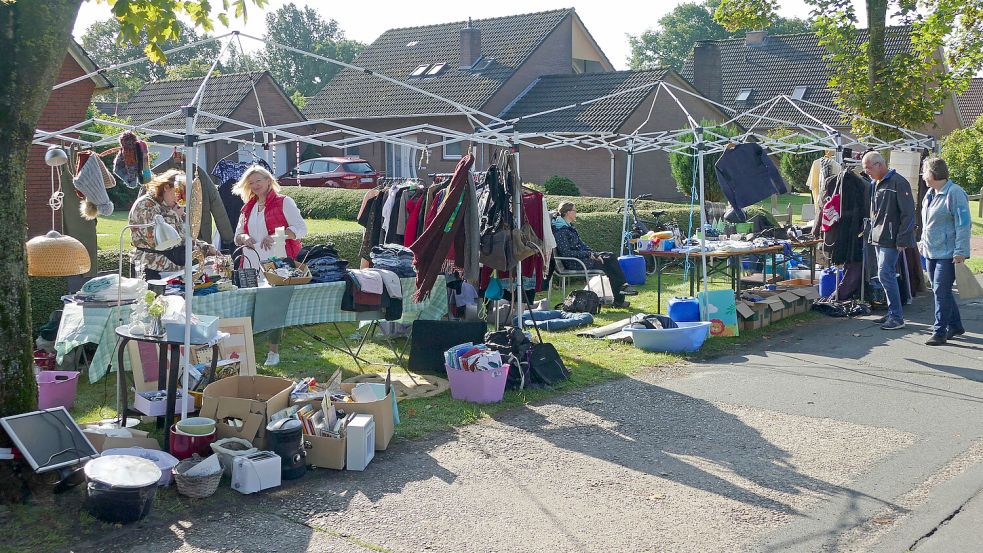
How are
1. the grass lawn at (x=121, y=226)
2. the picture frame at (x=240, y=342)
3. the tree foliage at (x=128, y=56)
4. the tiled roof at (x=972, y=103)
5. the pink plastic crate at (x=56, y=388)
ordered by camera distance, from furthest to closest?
1. the tree foliage at (x=128, y=56)
2. the tiled roof at (x=972, y=103)
3. the grass lawn at (x=121, y=226)
4. the picture frame at (x=240, y=342)
5. the pink plastic crate at (x=56, y=388)

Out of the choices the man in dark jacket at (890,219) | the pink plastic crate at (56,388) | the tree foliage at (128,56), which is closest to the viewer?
the pink plastic crate at (56,388)

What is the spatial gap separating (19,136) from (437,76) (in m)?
31.3

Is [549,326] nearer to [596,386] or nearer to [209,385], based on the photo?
[596,386]

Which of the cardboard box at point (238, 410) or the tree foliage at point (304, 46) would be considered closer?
the cardboard box at point (238, 410)

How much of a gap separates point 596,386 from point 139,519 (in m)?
4.19

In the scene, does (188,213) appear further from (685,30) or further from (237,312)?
(685,30)

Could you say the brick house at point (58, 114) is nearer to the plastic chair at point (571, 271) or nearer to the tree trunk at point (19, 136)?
the plastic chair at point (571, 271)

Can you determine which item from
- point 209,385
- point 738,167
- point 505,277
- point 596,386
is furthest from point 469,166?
point 738,167

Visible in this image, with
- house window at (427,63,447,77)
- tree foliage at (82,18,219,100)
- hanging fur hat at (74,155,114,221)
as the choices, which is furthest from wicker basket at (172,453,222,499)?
tree foliage at (82,18,219,100)

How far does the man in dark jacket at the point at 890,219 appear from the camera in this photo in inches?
402

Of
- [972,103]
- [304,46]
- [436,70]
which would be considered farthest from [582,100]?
[304,46]

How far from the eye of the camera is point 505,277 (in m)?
9.06

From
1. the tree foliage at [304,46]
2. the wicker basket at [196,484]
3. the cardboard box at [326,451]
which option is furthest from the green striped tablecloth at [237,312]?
the tree foliage at [304,46]

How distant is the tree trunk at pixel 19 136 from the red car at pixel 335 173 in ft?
81.2
